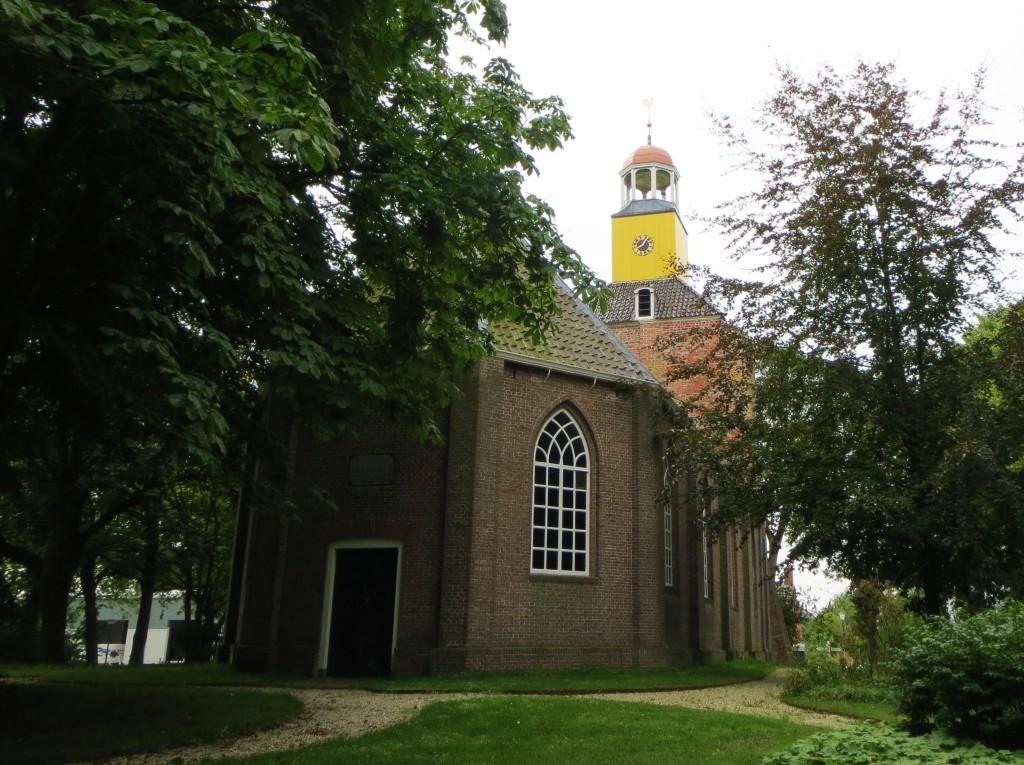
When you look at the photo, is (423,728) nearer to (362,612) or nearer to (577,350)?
(362,612)

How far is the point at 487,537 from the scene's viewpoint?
707 inches

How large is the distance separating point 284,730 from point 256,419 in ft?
15.0

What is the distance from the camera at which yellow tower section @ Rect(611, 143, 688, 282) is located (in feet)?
144

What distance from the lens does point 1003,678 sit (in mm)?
7566

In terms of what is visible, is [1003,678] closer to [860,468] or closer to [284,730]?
[284,730]

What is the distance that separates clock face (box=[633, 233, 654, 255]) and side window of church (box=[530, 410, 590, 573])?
2551 cm

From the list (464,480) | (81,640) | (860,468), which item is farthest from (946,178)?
(81,640)

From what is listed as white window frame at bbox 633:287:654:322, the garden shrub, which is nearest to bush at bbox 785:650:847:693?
the garden shrub

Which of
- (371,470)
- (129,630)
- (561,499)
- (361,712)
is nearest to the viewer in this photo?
(361,712)

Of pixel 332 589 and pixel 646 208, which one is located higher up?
pixel 646 208

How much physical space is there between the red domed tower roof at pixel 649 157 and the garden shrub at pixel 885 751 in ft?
134

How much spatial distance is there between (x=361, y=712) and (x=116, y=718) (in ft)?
10.5

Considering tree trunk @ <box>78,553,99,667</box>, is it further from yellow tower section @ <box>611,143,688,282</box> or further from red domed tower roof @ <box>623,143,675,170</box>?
red domed tower roof @ <box>623,143,675,170</box>

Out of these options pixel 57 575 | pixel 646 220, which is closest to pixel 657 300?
pixel 646 220
